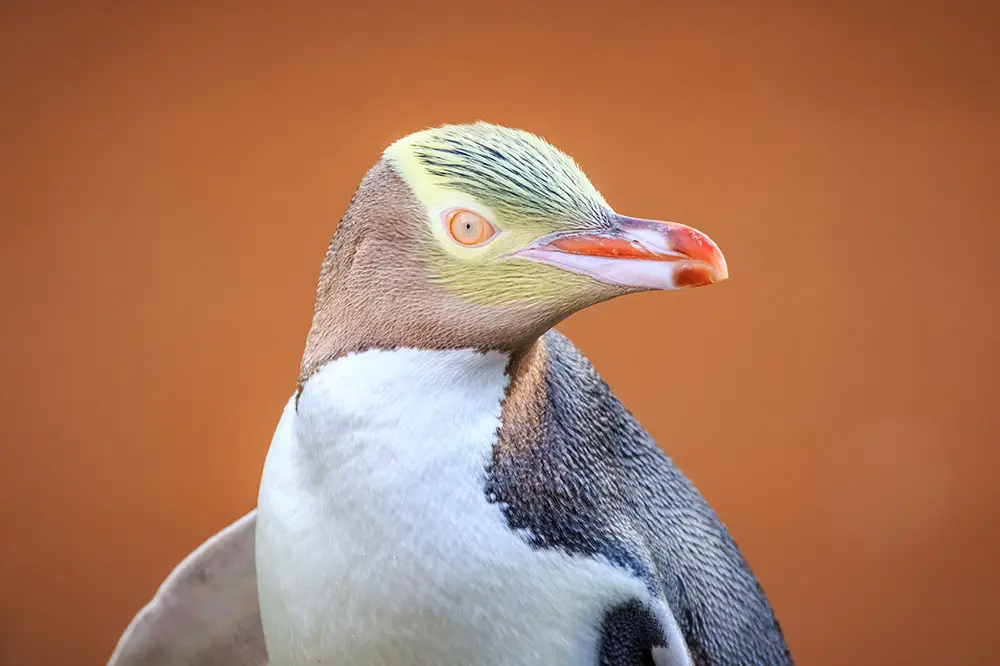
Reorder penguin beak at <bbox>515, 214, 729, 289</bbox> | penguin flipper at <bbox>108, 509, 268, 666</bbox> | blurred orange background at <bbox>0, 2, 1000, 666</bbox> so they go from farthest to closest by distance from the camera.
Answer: blurred orange background at <bbox>0, 2, 1000, 666</bbox>, penguin flipper at <bbox>108, 509, 268, 666</bbox>, penguin beak at <bbox>515, 214, 729, 289</bbox>

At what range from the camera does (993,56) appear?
2082 mm

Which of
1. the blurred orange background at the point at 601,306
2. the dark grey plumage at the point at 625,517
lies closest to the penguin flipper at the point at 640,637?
the dark grey plumage at the point at 625,517

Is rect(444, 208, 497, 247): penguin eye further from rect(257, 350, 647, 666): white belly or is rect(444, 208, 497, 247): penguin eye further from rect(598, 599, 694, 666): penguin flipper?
rect(598, 599, 694, 666): penguin flipper

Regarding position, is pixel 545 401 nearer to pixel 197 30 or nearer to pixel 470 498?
pixel 470 498

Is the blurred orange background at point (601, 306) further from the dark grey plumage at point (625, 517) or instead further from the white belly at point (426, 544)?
the white belly at point (426, 544)

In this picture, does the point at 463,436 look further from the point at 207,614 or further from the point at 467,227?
the point at 207,614

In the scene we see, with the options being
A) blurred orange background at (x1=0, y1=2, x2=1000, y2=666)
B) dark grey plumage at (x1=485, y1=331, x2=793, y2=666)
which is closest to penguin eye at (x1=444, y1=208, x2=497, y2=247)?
dark grey plumage at (x1=485, y1=331, x2=793, y2=666)

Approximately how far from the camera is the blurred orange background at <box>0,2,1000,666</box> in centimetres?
199

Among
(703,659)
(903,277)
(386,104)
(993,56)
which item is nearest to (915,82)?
(993,56)

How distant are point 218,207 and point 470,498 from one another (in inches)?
59.0

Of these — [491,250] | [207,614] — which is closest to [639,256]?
[491,250]

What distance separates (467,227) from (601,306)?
4.64 ft

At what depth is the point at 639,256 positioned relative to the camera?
2.10 feet

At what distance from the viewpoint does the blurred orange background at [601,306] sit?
1987mm
